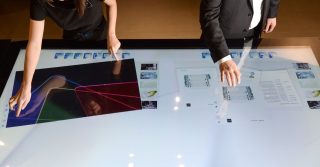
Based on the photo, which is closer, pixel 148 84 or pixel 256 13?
pixel 148 84

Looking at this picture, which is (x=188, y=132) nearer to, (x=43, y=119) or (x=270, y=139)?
(x=270, y=139)

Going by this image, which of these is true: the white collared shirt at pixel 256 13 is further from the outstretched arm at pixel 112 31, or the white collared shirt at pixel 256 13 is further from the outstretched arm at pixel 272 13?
the outstretched arm at pixel 112 31

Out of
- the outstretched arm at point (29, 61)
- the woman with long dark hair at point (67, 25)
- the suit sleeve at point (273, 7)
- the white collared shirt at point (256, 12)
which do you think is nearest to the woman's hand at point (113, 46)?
the woman with long dark hair at point (67, 25)

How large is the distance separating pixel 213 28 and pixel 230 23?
23 centimetres

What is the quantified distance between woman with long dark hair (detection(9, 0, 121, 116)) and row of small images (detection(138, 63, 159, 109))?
0.16m

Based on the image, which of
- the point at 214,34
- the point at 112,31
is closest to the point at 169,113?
the point at 214,34

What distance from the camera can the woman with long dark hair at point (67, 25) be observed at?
1.31 metres

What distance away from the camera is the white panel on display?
1.20 meters

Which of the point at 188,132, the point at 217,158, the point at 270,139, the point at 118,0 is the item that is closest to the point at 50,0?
the point at 188,132

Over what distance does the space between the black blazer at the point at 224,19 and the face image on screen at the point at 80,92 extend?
34 cm

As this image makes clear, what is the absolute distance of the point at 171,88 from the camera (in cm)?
142

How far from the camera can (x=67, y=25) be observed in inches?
61.5

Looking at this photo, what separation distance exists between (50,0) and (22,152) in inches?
21.5

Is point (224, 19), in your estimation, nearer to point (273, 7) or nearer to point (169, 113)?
point (273, 7)
